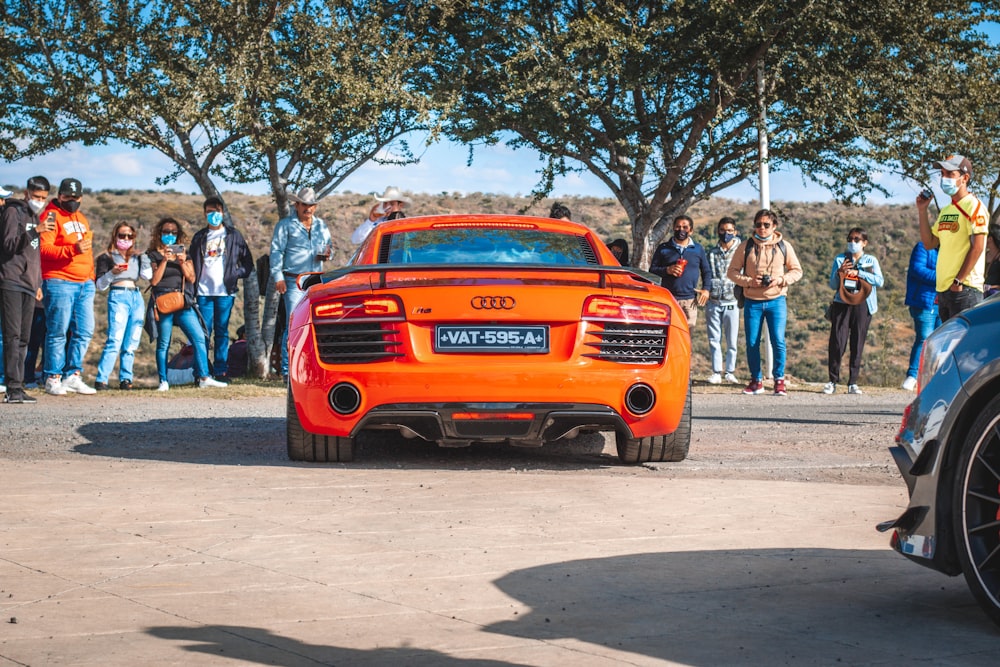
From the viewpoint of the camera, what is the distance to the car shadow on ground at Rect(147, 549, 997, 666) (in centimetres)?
379

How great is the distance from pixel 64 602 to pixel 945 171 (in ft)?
26.1

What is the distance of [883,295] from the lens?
184ft

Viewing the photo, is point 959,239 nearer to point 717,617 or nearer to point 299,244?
point 717,617

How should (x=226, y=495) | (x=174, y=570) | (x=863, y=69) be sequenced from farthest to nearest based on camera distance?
(x=863, y=69) → (x=226, y=495) → (x=174, y=570)

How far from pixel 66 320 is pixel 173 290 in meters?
1.42

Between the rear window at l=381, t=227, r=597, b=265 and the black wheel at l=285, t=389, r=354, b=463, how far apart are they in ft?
3.96

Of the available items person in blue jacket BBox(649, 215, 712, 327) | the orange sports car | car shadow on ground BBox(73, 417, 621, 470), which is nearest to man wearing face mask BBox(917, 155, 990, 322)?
car shadow on ground BBox(73, 417, 621, 470)

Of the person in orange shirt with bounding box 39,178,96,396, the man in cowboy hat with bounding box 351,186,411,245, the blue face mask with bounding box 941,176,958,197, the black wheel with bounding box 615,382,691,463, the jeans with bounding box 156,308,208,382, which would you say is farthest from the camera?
the jeans with bounding box 156,308,208,382

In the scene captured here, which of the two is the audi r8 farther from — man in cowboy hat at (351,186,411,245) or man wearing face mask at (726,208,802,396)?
man in cowboy hat at (351,186,411,245)

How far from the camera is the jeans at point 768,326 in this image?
15.5 m

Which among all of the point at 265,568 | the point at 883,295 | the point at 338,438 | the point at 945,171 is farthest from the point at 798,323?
the point at 265,568

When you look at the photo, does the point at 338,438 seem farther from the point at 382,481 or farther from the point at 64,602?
the point at 64,602

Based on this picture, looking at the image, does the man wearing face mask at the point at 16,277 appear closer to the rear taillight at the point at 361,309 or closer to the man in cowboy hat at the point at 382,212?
the man in cowboy hat at the point at 382,212

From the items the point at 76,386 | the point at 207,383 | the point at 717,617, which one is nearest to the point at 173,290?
the point at 207,383
